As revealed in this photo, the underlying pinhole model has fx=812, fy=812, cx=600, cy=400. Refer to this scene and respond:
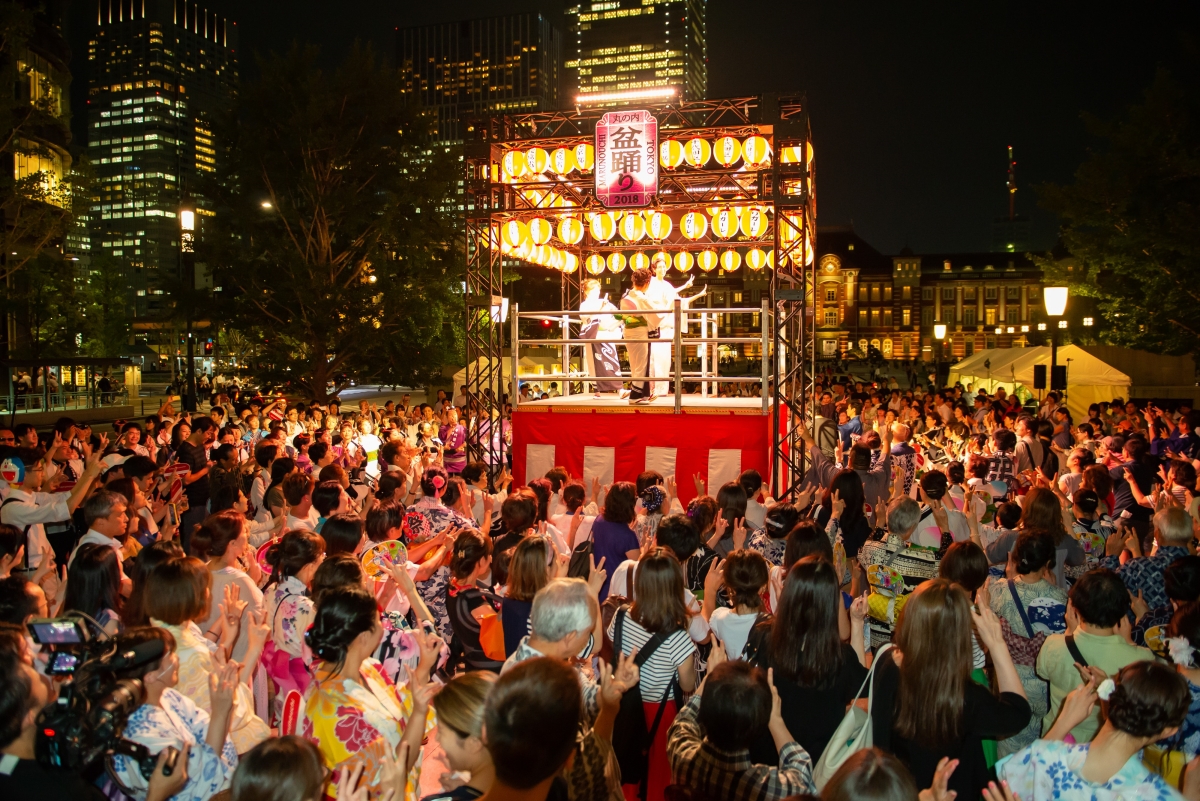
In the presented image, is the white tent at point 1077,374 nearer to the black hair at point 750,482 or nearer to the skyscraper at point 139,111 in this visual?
the black hair at point 750,482

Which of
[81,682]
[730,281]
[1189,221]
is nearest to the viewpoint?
[81,682]

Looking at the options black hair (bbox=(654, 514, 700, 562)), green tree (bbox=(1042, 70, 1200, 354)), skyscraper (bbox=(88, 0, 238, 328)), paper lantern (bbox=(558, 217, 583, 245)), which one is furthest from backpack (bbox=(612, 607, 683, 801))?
skyscraper (bbox=(88, 0, 238, 328))

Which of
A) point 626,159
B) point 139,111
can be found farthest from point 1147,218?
point 139,111

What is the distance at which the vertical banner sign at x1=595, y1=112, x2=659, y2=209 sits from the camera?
39.8 ft

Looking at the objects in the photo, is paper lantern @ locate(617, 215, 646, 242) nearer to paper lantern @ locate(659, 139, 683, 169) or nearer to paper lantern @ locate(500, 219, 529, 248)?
paper lantern @ locate(500, 219, 529, 248)

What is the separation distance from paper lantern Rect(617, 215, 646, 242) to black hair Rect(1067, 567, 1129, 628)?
45.1 ft

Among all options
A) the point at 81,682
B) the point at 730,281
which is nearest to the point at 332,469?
the point at 81,682

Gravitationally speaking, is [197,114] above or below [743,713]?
above

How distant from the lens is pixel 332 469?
7.44 meters

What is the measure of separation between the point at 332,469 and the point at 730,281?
3096 inches

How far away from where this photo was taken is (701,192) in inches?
566

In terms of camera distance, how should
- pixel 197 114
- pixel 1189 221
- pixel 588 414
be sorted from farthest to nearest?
1. pixel 197 114
2. pixel 1189 221
3. pixel 588 414

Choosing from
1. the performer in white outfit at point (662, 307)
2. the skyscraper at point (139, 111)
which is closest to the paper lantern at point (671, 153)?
the performer in white outfit at point (662, 307)

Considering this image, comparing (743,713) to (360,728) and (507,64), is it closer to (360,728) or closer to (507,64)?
(360,728)
